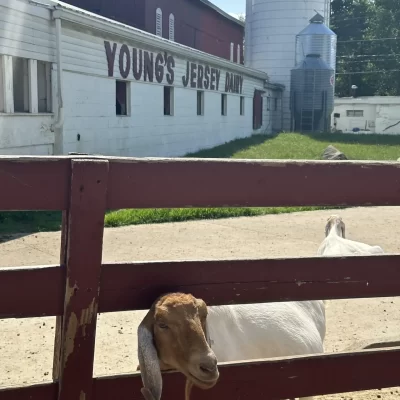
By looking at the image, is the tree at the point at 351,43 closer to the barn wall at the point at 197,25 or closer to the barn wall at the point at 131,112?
the barn wall at the point at 197,25

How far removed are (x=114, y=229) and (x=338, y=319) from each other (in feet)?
15.3

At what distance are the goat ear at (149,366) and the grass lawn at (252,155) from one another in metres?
7.66

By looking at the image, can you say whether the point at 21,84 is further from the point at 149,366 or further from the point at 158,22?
the point at 158,22

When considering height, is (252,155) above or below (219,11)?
below

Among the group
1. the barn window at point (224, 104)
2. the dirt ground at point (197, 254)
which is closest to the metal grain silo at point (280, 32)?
the barn window at point (224, 104)

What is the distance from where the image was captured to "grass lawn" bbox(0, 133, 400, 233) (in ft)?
33.5

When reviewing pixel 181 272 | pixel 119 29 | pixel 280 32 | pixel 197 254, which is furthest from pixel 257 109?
pixel 181 272

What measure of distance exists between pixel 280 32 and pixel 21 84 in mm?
24680

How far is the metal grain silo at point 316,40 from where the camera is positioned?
1309 inches

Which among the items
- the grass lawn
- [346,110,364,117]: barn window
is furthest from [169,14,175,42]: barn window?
[346,110,364,117]: barn window

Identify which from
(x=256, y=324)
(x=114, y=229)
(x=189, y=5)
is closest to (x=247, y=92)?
(x=189, y=5)

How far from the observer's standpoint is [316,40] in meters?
33.2

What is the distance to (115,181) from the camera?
244 centimetres

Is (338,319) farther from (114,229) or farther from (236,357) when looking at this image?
(114,229)
